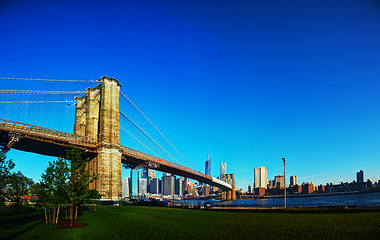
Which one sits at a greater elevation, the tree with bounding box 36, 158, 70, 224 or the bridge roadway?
the bridge roadway

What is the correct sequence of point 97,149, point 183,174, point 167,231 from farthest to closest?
point 183,174 → point 97,149 → point 167,231

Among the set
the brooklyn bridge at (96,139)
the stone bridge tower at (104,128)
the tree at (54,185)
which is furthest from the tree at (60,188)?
the stone bridge tower at (104,128)

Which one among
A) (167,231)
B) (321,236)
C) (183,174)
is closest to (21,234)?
(167,231)

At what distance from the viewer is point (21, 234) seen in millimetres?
15961

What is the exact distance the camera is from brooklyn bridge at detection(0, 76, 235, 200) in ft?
157

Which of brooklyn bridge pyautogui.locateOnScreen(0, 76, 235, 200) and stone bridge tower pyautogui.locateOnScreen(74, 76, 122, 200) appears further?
stone bridge tower pyautogui.locateOnScreen(74, 76, 122, 200)

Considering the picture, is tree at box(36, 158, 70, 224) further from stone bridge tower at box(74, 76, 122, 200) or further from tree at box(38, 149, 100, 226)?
stone bridge tower at box(74, 76, 122, 200)

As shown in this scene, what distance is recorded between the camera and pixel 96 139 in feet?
194

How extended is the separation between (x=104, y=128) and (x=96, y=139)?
128 inches

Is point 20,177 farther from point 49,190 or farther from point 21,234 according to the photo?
point 21,234

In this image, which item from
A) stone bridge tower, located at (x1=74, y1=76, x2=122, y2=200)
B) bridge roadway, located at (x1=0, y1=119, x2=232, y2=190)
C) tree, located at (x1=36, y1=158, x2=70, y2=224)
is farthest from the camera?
stone bridge tower, located at (x1=74, y1=76, x2=122, y2=200)

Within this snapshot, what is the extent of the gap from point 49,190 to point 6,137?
3418cm

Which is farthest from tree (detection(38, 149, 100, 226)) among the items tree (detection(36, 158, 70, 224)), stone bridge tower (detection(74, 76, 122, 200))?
stone bridge tower (detection(74, 76, 122, 200))

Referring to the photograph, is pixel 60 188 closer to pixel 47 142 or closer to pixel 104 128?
pixel 47 142
